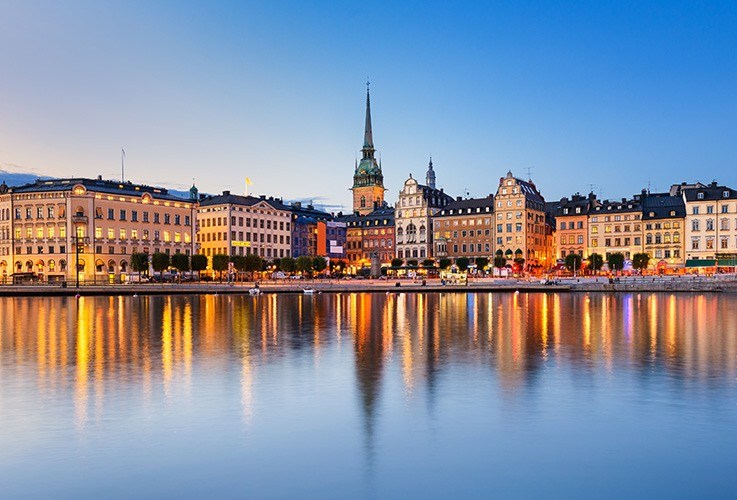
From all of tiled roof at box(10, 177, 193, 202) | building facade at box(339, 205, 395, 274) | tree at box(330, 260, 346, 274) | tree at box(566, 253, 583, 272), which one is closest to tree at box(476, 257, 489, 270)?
tree at box(566, 253, 583, 272)

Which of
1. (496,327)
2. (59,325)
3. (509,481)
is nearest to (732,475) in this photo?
(509,481)

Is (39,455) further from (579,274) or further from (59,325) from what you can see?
(579,274)

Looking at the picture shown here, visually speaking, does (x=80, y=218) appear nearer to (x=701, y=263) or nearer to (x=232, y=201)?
(x=232, y=201)

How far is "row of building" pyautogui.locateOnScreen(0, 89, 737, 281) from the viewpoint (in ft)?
Answer: 334

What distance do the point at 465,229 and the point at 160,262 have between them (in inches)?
2294

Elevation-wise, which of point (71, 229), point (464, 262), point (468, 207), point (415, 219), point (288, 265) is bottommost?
point (288, 265)

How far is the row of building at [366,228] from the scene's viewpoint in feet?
334

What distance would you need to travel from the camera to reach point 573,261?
111125mm

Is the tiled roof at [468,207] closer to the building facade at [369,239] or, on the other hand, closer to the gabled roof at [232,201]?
the building facade at [369,239]

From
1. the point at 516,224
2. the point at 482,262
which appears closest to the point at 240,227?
the point at 482,262

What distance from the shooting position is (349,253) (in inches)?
5891

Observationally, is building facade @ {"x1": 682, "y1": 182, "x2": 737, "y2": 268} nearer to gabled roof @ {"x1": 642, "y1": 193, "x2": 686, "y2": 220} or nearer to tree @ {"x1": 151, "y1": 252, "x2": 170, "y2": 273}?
gabled roof @ {"x1": 642, "y1": 193, "x2": 686, "y2": 220}

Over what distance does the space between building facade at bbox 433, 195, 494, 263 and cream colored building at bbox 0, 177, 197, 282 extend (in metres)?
54.6

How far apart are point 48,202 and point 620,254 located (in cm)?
8916
